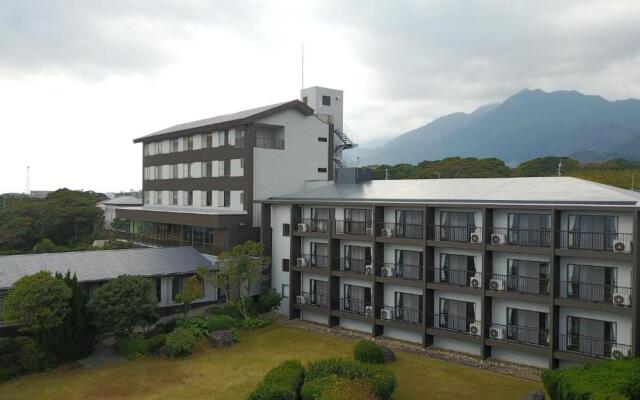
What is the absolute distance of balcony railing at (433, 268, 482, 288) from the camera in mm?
28953

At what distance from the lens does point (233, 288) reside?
4028 cm

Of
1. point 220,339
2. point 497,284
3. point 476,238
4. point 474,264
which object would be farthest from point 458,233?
point 220,339

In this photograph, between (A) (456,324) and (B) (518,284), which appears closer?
(B) (518,284)

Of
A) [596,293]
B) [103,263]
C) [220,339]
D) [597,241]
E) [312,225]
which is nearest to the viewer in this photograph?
[596,293]

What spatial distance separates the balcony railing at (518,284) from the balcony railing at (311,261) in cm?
1319

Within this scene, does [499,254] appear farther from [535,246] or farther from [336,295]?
[336,295]

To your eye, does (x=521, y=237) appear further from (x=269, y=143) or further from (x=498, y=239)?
(x=269, y=143)

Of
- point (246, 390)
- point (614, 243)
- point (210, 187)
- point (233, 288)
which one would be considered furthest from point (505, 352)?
point (210, 187)

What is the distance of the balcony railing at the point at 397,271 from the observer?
32.4 metres

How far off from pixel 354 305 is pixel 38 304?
20338 mm

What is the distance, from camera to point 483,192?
31188mm

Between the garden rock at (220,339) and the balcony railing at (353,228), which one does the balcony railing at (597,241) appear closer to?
the balcony railing at (353,228)

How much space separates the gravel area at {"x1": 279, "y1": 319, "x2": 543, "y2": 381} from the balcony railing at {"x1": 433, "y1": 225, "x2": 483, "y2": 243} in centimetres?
709

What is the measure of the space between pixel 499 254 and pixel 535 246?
2.36 m
